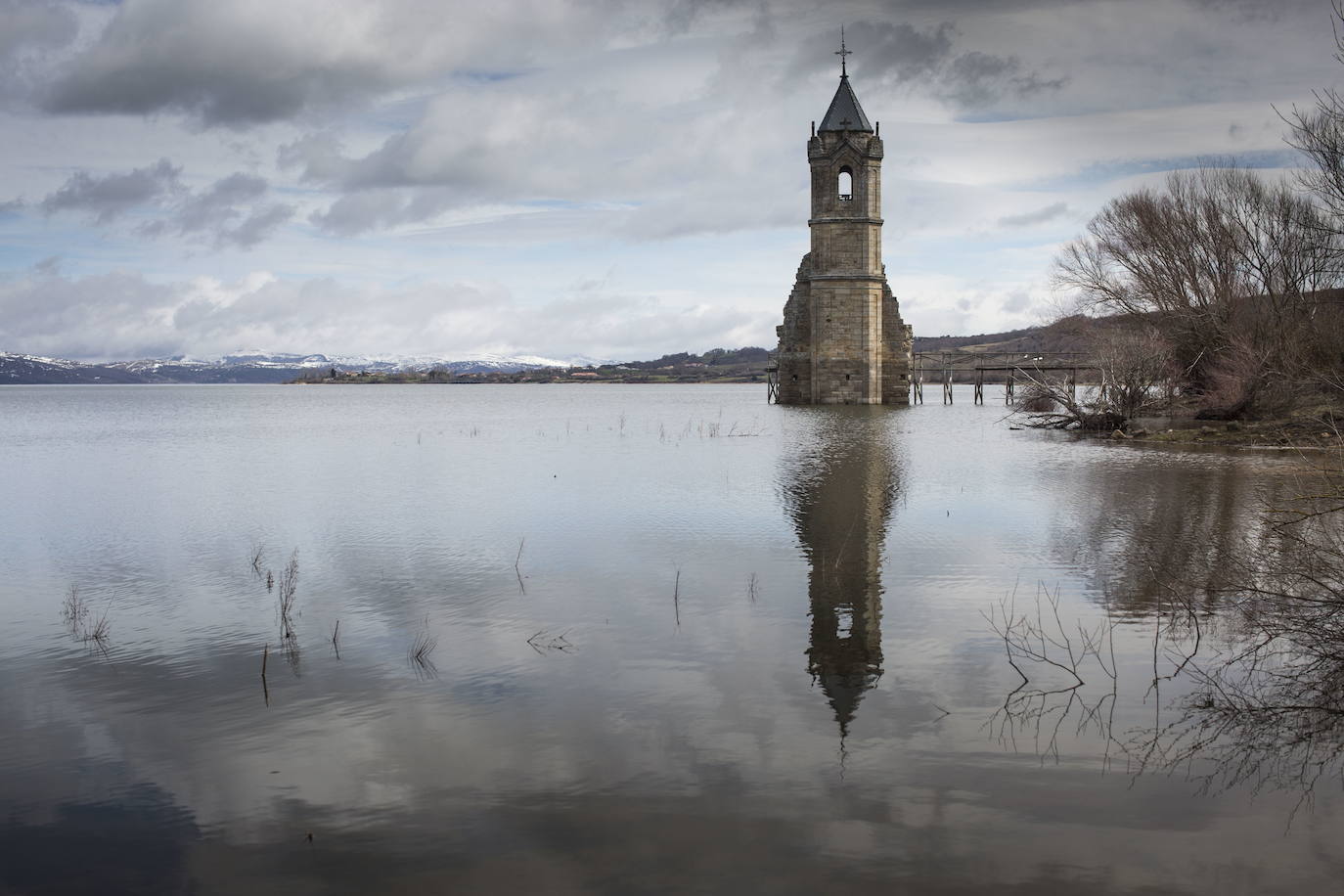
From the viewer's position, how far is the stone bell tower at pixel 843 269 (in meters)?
54.5

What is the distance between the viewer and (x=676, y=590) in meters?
10.8

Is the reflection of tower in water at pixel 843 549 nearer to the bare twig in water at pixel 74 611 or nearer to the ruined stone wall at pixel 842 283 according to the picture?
the bare twig in water at pixel 74 611

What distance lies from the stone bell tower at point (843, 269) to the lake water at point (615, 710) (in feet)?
127

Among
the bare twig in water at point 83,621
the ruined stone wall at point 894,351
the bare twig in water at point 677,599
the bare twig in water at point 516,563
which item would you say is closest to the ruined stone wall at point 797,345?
the ruined stone wall at point 894,351

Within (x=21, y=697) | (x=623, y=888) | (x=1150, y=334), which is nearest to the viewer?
(x=623, y=888)

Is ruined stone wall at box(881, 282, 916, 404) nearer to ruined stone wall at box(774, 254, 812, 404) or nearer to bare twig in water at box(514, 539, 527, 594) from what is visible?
ruined stone wall at box(774, 254, 812, 404)

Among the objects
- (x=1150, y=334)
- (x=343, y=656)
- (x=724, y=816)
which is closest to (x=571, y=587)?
(x=343, y=656)

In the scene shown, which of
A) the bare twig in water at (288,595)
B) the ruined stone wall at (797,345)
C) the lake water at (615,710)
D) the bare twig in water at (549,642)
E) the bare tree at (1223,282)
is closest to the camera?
the lake water at (615,710)

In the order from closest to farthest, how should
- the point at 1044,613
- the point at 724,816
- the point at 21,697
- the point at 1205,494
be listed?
1. the point at 724,816
2. the point at 21,697
3. the point at 1044,613
4. the point at 1205,494

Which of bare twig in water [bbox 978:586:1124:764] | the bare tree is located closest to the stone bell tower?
the bare tree

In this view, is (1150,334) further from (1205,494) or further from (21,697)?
(21,697)

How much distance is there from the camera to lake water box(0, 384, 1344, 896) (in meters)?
5.16

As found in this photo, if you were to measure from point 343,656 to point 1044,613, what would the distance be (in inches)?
253

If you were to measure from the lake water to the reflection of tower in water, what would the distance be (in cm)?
6
